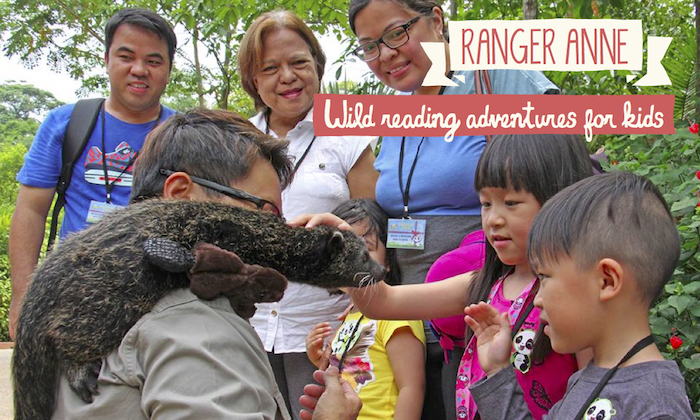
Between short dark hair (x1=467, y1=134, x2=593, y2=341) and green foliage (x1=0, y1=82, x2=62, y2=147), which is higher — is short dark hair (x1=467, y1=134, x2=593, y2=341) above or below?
below

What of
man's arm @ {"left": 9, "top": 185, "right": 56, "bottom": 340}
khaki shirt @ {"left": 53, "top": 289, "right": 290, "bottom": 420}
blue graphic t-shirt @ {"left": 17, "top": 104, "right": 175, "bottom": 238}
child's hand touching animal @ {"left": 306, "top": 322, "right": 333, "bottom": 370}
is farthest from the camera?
man's arm @ {"left": 9, "top": 185, "right": 56, "bottom": 340}

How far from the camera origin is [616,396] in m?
1.77

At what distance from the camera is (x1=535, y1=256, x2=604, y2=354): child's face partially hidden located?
74.0 inches

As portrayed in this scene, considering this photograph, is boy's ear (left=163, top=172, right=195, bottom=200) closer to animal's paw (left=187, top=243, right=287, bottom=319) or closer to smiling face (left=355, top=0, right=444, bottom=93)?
animal's paw (left=187, top=243, right=287, bottom=319)

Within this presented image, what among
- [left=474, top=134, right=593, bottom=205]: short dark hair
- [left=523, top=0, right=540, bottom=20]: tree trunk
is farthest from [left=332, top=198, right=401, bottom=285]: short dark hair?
[left=523, top=0, right=540, bottom=20]: tree trunk

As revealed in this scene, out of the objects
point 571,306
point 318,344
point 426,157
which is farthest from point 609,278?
point 318,344

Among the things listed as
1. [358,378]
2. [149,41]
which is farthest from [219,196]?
[149,41]

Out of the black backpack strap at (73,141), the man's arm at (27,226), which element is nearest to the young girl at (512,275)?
the black backpack strap at (73,141)

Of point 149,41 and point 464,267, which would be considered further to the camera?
point 149,41

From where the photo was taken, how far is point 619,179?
200cm

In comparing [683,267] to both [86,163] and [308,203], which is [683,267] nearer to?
[308,203]

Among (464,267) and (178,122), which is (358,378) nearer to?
(464,267)

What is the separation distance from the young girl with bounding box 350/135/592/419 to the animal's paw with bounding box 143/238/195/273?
117 cm

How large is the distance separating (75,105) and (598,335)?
367 cm
